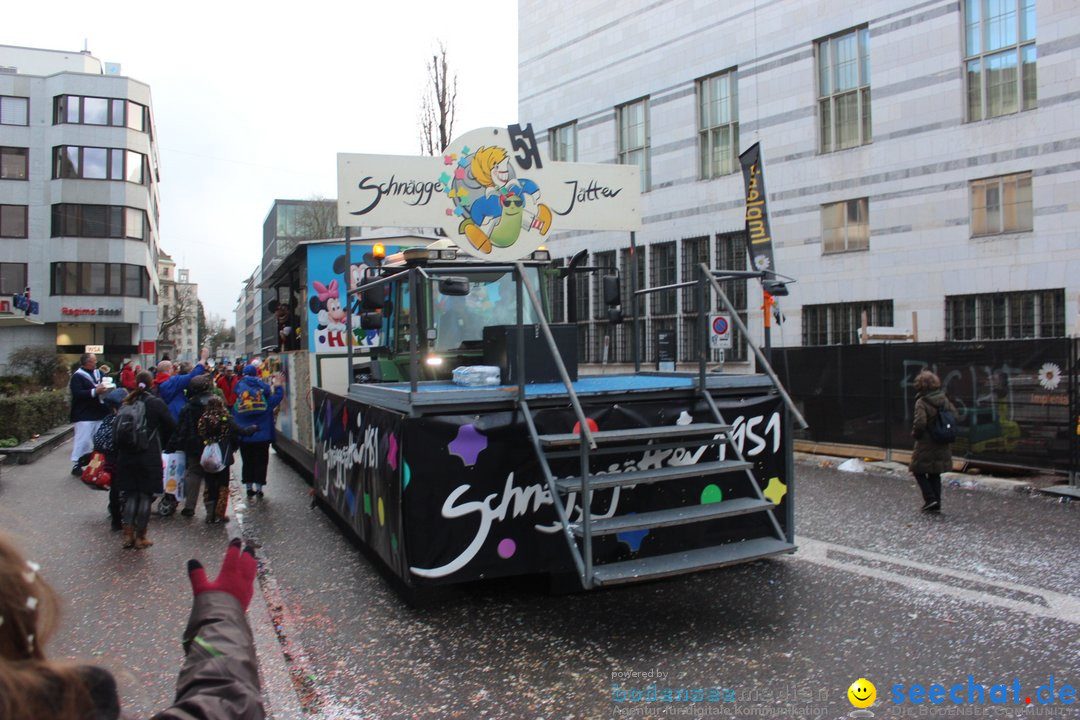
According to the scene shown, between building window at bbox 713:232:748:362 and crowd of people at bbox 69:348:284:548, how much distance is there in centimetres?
1348

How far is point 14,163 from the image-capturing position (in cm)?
4781

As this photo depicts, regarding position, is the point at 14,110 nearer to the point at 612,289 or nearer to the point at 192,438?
the point at 192,438

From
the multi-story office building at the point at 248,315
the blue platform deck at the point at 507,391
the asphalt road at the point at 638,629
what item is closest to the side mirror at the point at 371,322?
the blue platform deck at the point at 507,391

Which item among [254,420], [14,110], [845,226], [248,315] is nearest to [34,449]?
[254,420]

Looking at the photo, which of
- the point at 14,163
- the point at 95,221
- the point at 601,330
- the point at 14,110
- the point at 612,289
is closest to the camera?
the point at 612,289

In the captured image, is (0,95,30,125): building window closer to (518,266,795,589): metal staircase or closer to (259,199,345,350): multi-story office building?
(259,199,345,350): multi-story office building

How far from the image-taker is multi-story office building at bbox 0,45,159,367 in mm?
47281

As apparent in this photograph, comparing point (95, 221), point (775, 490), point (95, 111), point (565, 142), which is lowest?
point (775, 490)

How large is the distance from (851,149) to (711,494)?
1511 cm

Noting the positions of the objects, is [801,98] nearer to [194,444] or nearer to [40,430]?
[194,444]

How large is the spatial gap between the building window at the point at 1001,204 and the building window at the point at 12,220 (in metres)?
50.6

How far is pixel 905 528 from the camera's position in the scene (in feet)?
26.8

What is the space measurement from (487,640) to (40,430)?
1656cm

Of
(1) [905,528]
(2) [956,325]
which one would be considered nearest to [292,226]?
(2) [956,325]
